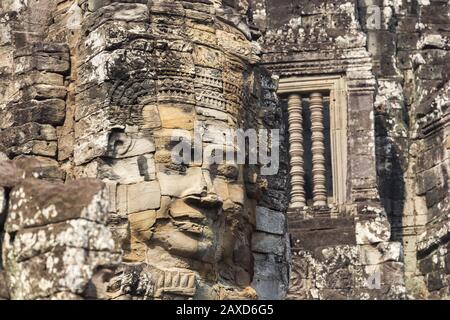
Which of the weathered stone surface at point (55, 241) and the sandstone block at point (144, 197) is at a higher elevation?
the sandstone block at point (144, 197)

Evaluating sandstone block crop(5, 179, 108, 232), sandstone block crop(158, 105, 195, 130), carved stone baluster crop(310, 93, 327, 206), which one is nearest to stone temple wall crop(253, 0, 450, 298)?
carved stone baluster crop(310, 93, 327, 206)

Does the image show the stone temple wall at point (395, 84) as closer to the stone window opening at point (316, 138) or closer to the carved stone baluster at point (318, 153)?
the stone window opening at point (316, 138)

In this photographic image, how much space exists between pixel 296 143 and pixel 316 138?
0.30m

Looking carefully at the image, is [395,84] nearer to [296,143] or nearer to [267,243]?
[296,143]

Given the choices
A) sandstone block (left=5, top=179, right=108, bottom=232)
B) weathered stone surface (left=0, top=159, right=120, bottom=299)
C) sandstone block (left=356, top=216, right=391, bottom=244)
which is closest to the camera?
weathered stone surface (left=0, top=159, right=120, bottom=299)

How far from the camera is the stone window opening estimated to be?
146 feet

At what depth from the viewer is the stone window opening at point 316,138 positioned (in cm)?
4456

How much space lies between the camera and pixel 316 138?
4472 centimetres

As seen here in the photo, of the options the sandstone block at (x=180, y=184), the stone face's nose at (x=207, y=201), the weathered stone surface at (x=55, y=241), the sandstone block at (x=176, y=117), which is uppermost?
the sandstone block at (x=176, y=117)

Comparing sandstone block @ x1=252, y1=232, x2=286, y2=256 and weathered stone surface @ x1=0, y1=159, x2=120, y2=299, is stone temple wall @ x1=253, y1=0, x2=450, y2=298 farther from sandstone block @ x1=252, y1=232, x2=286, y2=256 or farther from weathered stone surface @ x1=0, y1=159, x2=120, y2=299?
weathered stone surface @ x1=0, y1=159, x2=120, y2=299

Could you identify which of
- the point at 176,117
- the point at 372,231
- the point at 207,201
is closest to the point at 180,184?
the point at 207,201

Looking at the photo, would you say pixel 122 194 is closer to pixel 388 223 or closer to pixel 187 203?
pixel 187 203

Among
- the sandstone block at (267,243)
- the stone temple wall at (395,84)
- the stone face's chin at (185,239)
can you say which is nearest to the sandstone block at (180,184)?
the stone face's chin at (185,239)

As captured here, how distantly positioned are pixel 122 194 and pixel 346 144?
56.5 feet
